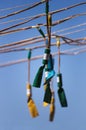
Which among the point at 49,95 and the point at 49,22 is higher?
the point at 49,22

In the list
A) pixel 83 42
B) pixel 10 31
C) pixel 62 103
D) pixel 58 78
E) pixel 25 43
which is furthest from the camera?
pixel 83 42

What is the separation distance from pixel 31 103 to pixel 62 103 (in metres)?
0.28

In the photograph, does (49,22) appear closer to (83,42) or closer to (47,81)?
(47,81)

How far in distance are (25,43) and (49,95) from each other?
1.15 meters

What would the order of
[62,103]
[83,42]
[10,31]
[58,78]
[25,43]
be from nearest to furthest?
[62,103] → [58,78] → [10,31] → [25,43] → [83,42]

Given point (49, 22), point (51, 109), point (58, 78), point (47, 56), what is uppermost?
point (49, 22)

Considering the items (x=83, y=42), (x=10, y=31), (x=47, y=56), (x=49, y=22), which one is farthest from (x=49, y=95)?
(x=83, y=42)

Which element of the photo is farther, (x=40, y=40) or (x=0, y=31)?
(x=40, y=40)

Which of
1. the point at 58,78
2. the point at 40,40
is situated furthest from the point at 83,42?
the point at 58,78

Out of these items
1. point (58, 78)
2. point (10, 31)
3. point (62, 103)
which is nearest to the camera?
point (62, 103)

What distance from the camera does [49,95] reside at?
2.28 meters

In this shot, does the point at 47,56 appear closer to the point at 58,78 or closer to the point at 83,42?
the point at 58,78

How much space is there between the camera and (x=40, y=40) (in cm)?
337

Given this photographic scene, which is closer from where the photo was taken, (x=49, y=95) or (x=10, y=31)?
(x=49, y=95)
